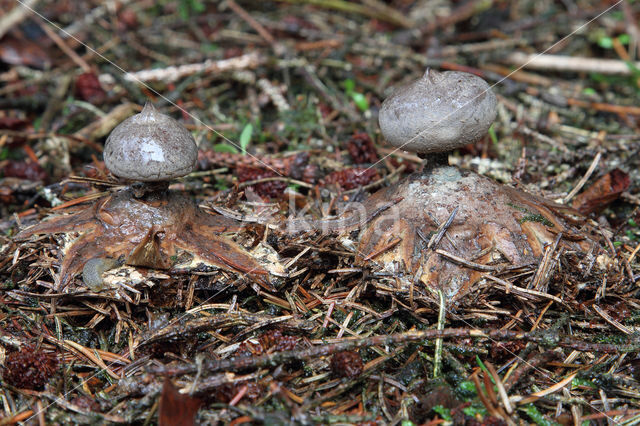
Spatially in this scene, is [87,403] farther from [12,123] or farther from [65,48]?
[65,48]

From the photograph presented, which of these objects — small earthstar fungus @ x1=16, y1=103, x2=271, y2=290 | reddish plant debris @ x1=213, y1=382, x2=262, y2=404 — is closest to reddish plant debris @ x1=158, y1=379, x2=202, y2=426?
reddish plant debris @ x1=213, y1=382, x2=262, y2=404

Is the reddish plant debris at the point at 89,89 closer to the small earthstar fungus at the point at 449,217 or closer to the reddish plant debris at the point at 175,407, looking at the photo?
the small earthstar fungus at the point at 449,217

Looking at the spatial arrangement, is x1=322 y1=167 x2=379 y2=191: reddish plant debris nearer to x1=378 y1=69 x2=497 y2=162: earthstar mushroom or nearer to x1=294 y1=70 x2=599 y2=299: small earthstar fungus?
x1=294 y1=70 x2=599 y2=299: small earthstar fungus

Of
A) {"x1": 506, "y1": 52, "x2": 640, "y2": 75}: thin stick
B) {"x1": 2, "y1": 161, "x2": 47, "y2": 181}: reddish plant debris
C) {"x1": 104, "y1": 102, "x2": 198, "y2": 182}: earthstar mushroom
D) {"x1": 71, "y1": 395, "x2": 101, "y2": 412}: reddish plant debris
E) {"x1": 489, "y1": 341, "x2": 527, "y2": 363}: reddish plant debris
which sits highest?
{"x1": 104, "y1": 102, "x2": 198, "y2": 182}: earthstar mushroom

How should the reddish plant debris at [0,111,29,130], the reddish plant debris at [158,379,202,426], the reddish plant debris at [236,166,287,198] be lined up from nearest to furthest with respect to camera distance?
the reddish plant debris at [158,379,202,426] < the reddish plant debris at [236,166,287,198] < the reddish plant debris at [0,111,29,130]

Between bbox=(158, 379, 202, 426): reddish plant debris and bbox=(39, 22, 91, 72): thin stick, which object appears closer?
bbox=(158, 379, 202, 426): reddish plant debris

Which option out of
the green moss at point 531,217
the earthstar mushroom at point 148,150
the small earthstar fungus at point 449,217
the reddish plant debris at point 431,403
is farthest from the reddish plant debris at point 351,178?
the reddish plant debris at point 431,403
